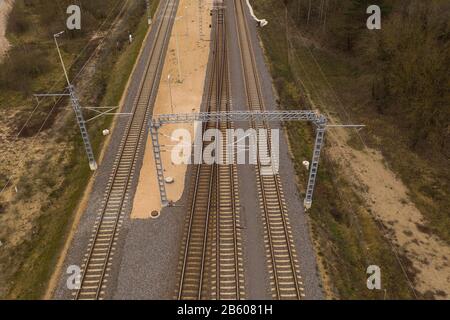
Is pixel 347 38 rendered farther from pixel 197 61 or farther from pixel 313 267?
pixel 313 267

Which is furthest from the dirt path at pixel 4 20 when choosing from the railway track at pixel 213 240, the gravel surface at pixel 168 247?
the railway track at pixel 213 240

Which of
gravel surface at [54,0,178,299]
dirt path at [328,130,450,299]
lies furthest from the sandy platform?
dirt path at [328,130,450,299]

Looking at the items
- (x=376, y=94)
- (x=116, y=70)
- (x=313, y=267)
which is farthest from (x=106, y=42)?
(x=313, y=267)

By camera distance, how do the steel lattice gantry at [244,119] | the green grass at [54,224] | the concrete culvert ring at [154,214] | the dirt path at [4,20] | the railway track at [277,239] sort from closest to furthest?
the railway track at [277,239], the steel lattice gantry at [244,119], the green grass at [54,224], the concrete culvert ring at [154,214], the dirt path at [4,20]

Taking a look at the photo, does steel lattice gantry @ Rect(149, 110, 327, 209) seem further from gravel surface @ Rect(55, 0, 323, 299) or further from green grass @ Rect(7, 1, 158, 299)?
green grass @ Rect(7, 1, 158, 299)

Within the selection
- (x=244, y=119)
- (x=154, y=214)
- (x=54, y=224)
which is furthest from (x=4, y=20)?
Result: (x=244, y=119)

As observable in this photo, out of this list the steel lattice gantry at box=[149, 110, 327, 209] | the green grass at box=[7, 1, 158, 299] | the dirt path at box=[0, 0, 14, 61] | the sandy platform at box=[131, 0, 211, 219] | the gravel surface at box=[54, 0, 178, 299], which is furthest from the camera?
the dirt path at box=[0, 0, 14, 61]

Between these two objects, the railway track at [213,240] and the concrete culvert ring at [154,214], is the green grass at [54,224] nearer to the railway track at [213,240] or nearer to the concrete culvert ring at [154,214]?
the concrete culvert ring at [154,214]
